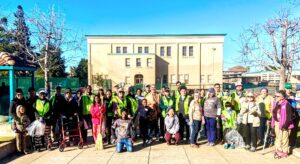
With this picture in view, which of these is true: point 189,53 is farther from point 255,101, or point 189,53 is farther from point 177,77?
point 255,101

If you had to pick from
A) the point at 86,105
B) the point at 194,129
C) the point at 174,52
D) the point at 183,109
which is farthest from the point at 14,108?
the point at 174,52

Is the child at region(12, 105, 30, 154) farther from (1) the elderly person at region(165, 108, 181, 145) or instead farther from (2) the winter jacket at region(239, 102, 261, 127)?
(2) the winter jacket at region(239, 102, 261, 127)

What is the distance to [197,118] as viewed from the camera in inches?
317

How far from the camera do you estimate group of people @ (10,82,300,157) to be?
7.37m

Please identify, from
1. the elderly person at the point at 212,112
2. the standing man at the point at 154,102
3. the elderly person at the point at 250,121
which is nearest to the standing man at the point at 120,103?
the standing man at the point at 154,102

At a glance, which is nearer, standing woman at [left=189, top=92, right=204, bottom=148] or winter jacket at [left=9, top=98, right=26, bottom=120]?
winter jacket at [left=9, top=98, right=26, bottom=120]

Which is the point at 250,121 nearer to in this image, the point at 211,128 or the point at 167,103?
the point at 211,128

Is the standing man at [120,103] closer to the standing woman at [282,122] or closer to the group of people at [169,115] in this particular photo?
the group of people at [169,115]

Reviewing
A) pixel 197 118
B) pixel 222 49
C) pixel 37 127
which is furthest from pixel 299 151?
pixel 222 49

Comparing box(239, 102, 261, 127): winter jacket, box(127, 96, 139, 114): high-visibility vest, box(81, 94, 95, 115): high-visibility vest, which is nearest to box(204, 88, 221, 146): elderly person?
box(239, 102, 261, 127): winter jacket

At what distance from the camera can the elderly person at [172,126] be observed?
8211 millimetres

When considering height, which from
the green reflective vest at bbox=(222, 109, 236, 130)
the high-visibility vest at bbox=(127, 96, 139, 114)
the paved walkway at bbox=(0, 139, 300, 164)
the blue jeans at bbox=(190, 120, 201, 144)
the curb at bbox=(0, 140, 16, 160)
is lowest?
the paved walkway at bbox=(0, 139, 300, 164)

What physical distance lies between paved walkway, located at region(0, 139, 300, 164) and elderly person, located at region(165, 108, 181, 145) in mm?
438

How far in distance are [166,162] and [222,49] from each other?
46854mm
